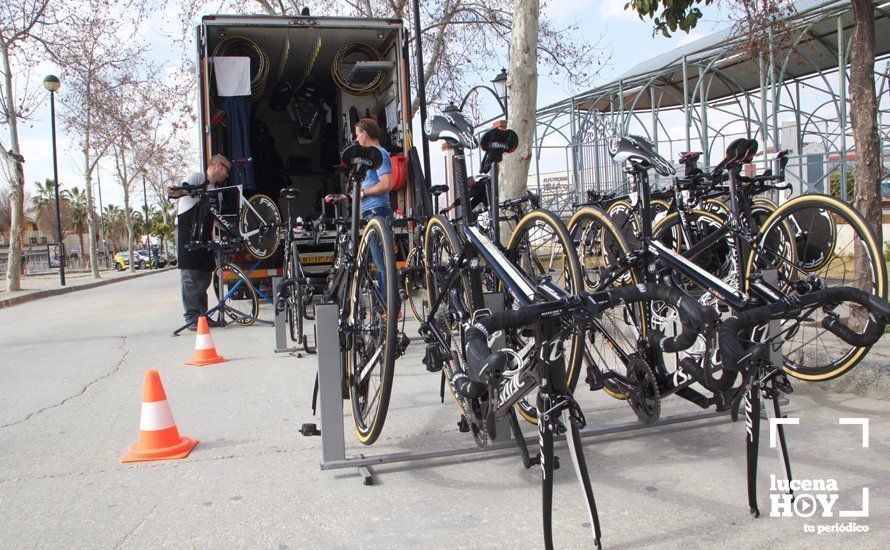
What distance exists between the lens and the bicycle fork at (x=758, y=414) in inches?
102

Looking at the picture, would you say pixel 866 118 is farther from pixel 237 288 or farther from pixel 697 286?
pixel 237 288

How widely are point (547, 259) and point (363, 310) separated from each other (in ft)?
3.85

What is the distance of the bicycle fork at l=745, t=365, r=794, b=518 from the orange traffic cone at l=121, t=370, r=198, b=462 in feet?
9.77

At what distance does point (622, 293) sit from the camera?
2.55 m

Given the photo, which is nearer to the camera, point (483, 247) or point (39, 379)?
point (483, 247)

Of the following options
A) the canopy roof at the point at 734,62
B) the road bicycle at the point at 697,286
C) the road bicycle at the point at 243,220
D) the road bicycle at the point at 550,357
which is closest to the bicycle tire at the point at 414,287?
the road bicycle at the point at 697,286

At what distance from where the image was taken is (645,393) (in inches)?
124

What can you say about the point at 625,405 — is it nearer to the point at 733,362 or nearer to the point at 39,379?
the point at 733,362

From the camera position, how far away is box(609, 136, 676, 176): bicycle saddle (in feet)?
13.5

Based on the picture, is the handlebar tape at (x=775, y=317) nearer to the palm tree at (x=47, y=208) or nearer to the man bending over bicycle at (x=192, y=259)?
the man bending over bicycle at (x=192, y=259)

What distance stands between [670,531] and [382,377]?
146 centimetres

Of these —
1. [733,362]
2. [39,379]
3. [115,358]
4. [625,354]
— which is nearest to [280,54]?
[115,358]

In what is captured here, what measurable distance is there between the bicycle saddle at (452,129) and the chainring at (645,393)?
1533mm

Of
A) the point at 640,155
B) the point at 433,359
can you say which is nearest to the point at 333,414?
the point at 433,359
